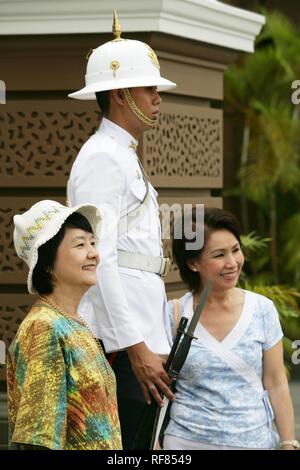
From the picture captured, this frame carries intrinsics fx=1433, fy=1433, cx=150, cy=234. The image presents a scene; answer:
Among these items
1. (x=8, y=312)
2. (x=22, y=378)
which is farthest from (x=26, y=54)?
(x=22, y=378)

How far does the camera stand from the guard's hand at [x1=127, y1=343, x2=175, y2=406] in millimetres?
5129

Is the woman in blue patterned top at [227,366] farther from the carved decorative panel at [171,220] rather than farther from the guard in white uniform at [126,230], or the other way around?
the carved decorative panel at [171,220]

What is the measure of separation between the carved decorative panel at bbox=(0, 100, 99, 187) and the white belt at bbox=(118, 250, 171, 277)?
189 cm

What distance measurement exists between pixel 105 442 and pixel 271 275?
1001 centimetres

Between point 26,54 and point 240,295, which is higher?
point 26,54

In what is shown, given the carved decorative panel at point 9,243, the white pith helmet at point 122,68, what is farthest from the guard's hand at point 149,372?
the carved decorative panel at point 9,243

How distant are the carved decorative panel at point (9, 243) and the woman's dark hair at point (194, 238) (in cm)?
214

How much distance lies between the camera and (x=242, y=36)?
8070mm

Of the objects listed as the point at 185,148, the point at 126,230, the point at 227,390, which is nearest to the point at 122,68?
the point at 126,230

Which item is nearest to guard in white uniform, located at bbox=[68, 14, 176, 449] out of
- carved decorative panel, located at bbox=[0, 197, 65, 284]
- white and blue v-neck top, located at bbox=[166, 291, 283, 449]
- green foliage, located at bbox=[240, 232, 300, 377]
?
white and blue v-neck top, located at bbox=[166, 291, 283, 449]

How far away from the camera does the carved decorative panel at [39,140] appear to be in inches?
286
